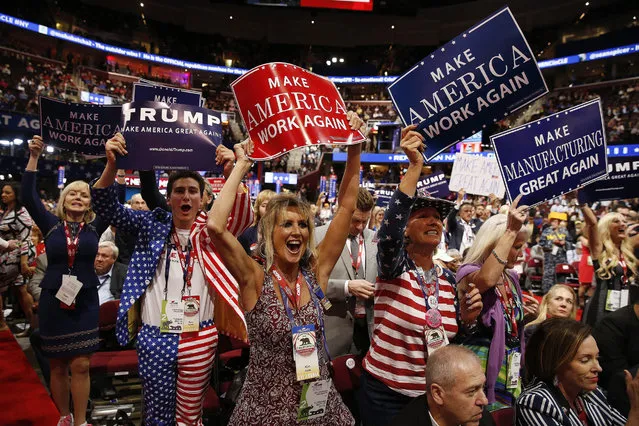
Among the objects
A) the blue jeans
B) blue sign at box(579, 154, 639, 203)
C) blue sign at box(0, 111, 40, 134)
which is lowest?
the blue jeans

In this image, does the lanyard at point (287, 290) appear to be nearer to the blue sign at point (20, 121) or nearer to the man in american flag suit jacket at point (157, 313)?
the man in american flag suit jacket at point (157, 313)

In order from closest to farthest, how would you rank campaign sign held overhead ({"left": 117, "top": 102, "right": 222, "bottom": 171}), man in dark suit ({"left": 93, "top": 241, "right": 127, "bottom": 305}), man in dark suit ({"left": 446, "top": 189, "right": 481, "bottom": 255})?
campaign sign held overhead ({"left": 117, "top": 102, "right": 222, "bottom": 171}) → man in dark suit ({"left": 93, "top": 241, "right": 127, "bottom": 305}) → man in dark suit ({"left": 446, "top": 189, "right": 481, "bottom": 255})

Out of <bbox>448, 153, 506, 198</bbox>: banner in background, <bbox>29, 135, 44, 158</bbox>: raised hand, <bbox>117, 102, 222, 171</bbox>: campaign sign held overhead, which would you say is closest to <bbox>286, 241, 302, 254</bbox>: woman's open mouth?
<bbox>117, 102, 222, 171</bbox>: campaign sign held overhead

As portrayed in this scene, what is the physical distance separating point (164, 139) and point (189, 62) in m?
34.3

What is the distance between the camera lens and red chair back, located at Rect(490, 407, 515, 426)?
2.02 m

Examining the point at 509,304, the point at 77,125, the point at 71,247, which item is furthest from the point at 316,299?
the point at 77,125

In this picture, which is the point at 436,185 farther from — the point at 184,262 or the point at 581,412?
the point at 184,262

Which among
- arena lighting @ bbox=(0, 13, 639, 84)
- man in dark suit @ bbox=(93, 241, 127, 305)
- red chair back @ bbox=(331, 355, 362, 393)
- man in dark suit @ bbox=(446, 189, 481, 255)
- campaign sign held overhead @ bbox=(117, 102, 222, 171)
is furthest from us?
arena lighting @ bbox=(0, 13, 639, 84)

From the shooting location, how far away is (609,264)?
3.76 m

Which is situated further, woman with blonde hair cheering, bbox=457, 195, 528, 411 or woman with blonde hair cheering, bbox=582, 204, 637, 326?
woman with blonde hair cheering, bbox=582, 204, 637, 326

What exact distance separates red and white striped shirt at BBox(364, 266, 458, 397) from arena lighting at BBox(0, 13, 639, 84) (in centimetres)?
2146

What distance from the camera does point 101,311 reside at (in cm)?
358

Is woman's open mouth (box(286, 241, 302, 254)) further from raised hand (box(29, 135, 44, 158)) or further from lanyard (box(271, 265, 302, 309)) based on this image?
A: raised hand (box(29, 135, 44, 158))

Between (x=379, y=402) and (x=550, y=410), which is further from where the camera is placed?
(x=379, y=402)
